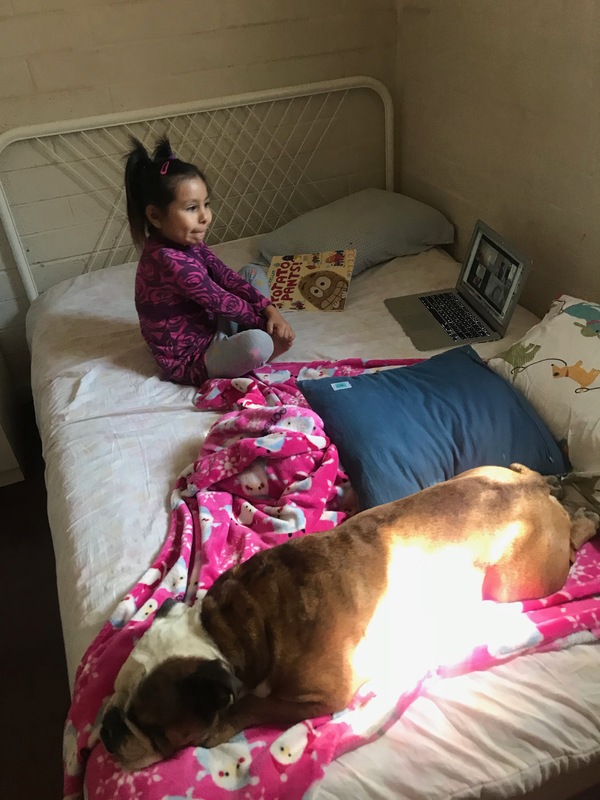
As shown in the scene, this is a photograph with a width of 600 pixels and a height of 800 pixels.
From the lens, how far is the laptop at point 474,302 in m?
1.93

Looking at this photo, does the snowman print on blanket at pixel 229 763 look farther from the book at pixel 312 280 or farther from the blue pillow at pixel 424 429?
the book at pixel 312 280

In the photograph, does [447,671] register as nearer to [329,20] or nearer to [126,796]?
[126,796]

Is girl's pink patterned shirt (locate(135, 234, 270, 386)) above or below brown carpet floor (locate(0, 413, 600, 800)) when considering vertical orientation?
above

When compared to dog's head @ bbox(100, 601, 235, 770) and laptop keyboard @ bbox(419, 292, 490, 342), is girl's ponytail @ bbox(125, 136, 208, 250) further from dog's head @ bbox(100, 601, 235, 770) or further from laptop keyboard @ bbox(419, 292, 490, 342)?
dog's head @ bbox(100, 601, 235, 770)

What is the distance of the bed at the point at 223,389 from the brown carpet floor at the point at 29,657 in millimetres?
449

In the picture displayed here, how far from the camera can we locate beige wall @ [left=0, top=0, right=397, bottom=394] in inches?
86.2

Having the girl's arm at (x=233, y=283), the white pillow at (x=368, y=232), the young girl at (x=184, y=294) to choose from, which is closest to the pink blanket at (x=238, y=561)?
the young girl at (x=184, y=294)

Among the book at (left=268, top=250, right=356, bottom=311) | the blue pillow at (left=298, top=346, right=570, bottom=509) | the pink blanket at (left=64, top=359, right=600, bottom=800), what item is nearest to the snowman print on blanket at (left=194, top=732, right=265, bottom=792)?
the pink blanket at (left=64, top=359, right=600, bottom=800)

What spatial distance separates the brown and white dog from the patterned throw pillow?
267 millimetres

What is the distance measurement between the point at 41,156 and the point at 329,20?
1.20 m

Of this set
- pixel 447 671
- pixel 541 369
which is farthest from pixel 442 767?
pixel 541 369

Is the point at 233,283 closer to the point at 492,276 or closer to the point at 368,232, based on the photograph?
the point at 368,232

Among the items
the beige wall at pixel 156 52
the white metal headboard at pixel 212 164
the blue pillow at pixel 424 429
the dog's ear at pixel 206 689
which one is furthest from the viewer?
the white metal headboard at pixel 212 164

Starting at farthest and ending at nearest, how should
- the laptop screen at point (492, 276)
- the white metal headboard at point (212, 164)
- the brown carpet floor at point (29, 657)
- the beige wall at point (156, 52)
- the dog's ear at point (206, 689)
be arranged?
the white metal headboard at point (212, 164) < the beige wall at point (156, 52) < the laptop screen at point (492, 276) < the brown carpet floor at point (29, 657) < the dog's ear at point (206, 689)
